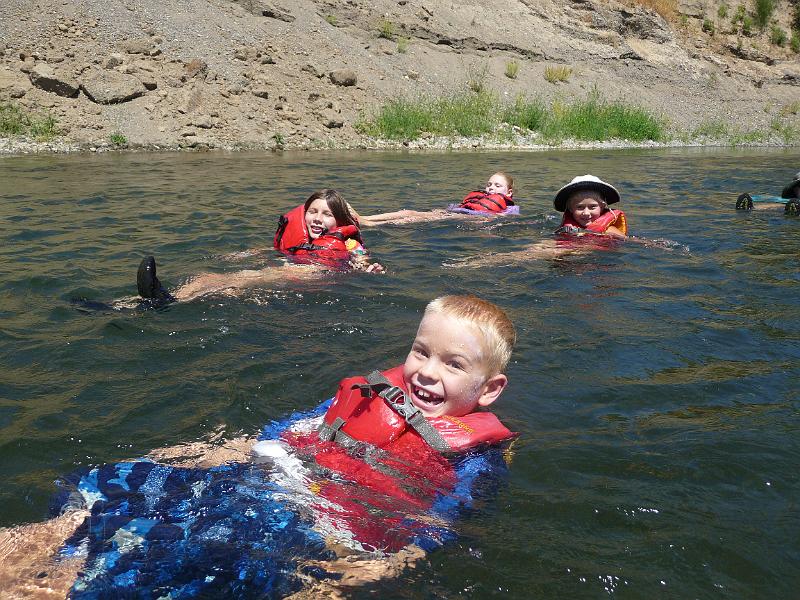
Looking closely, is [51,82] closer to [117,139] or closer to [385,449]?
[117,139]

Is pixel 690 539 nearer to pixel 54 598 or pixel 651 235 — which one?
pixel 54 598

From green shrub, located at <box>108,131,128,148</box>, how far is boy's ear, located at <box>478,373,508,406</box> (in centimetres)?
1661

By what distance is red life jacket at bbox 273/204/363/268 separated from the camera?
22.9 ft

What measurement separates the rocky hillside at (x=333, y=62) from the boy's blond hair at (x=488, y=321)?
16.6m

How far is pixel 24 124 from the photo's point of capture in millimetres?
17781

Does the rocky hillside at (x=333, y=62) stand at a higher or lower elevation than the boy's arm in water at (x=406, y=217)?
higher

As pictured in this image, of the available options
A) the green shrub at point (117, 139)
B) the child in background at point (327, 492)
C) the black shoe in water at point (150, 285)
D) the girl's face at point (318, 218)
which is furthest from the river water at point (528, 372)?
the green shrub at point (117, 139)

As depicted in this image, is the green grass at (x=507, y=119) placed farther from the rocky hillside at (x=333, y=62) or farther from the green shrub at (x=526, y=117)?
the rocky hillside at (x=333, y=62)

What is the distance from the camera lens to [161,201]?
10.7m

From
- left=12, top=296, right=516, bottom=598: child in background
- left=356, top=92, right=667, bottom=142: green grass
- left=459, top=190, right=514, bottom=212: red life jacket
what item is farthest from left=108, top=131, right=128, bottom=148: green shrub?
left=12, top=296, right=516, bottom=598: child in background

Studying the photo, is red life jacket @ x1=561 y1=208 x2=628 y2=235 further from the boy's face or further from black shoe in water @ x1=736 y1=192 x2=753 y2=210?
the boy's face

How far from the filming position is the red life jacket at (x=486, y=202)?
385 inches

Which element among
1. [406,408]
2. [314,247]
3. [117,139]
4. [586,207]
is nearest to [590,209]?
[586,207]

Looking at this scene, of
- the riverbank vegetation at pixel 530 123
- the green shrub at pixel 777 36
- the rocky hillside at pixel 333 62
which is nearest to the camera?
the rocky hillside at pixel 333 62
